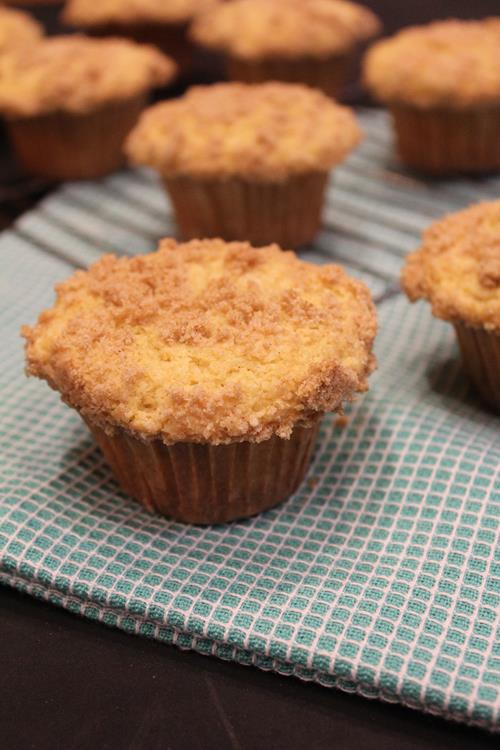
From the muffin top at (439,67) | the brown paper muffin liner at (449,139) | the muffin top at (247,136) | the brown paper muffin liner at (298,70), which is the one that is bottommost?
the brown paper muffin liner at (449,139)

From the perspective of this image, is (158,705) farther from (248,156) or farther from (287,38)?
(287,38)

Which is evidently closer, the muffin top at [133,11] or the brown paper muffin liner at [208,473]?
the brown paper muffin liner at [208,473]

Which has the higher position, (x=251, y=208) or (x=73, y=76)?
(x=73, y=76)

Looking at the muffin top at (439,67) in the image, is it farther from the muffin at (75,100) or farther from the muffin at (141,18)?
the muffin at (141,18)

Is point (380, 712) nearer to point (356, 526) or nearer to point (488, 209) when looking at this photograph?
point (356, 526)

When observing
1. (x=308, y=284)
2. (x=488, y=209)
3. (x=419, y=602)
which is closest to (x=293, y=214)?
(x=488, y=209)

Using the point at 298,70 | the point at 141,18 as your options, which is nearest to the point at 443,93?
the point at 298,70

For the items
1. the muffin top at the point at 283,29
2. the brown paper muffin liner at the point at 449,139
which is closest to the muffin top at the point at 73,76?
the muffin top at the point at 283,29
